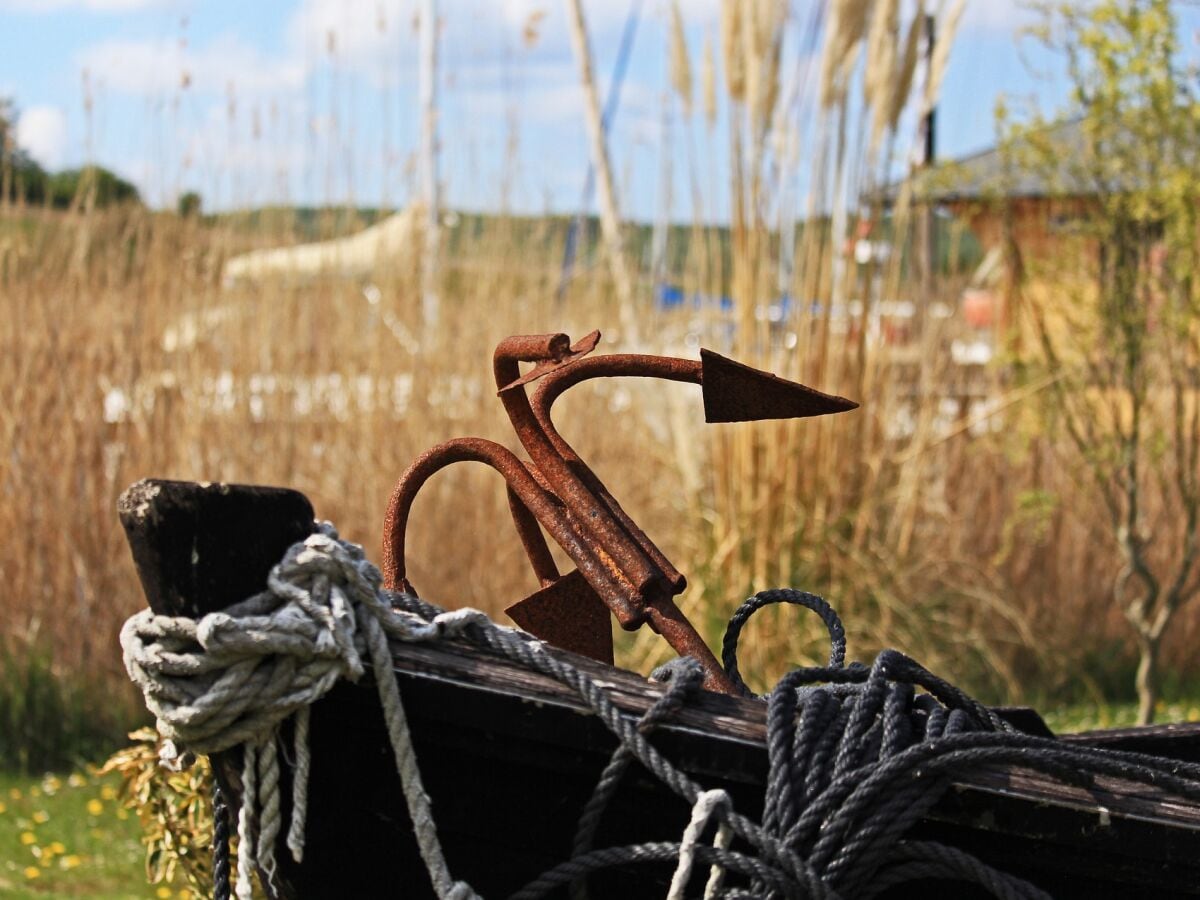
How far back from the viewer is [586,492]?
1700mm

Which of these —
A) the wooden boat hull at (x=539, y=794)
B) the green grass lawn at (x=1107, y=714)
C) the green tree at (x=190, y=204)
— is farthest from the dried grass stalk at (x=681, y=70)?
the wooden boat hull at (x=539, y=794)

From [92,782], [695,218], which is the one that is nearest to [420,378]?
[695,218]

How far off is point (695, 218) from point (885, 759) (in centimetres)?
402

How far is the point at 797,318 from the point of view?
484 centimetres

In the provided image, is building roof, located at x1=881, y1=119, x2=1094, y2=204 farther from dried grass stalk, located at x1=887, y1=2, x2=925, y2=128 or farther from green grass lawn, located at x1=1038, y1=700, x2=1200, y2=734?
green grass lawn, located at x1=1038, y1=700, x2=1200, y2=734

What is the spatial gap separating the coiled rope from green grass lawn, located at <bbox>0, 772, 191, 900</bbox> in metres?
2.74

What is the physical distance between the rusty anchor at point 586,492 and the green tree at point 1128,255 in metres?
3.51

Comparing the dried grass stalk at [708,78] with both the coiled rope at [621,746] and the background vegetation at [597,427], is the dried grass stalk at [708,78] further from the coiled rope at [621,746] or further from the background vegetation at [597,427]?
the coiled rope at [621,746]

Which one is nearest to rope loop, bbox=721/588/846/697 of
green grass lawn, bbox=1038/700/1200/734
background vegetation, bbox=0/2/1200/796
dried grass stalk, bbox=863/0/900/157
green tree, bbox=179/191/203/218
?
background vegetation, bbox=0/2/1200/796

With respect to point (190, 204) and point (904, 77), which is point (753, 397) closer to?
point (904, 77)

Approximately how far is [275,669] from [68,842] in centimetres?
369

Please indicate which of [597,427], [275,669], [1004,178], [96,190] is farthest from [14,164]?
[275,669]

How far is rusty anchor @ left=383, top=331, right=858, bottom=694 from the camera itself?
1665 millimetres

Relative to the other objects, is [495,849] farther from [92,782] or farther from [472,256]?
[472,256]
